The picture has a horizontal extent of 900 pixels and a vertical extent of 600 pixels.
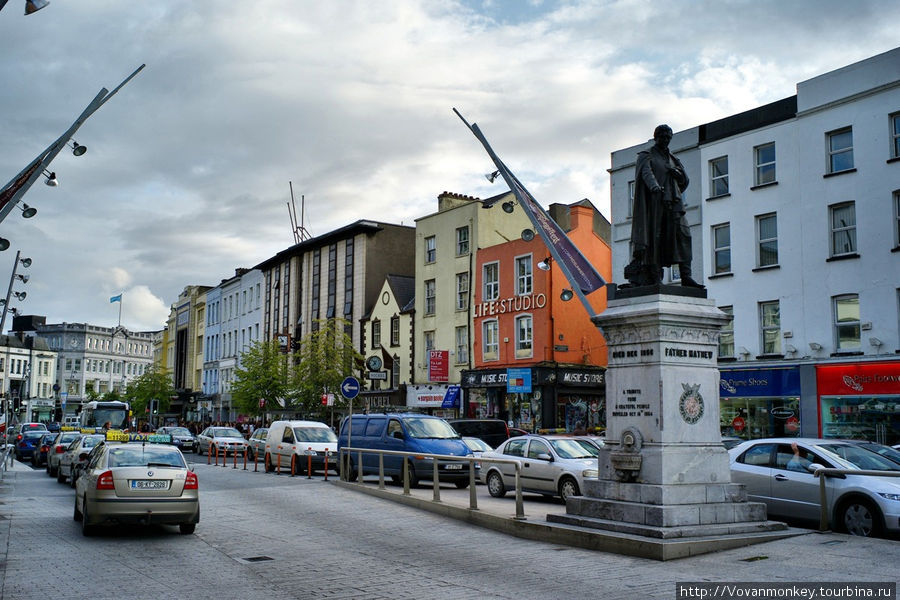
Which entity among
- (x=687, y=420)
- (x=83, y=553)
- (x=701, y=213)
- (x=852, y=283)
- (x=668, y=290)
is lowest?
(x=83, y=553)

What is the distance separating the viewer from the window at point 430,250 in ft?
158

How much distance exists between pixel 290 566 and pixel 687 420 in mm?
5431

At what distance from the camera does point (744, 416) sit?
102 feet

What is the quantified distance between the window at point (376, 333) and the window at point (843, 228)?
28055 mm

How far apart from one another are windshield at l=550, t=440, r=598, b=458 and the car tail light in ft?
31.2

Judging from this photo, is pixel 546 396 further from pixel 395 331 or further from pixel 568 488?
pixel 568 488

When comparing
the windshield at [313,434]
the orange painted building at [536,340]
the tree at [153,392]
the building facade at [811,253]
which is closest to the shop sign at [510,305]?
the orange painted building at [536,340]

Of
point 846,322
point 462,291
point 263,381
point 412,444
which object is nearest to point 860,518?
point 412,444

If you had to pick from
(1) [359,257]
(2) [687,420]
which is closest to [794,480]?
(2) [687,420]

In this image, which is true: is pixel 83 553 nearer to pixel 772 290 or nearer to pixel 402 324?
pixel 772 290

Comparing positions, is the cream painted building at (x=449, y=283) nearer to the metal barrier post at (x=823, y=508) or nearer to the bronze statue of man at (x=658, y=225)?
the bronze statue of man at (x=658, y=225)

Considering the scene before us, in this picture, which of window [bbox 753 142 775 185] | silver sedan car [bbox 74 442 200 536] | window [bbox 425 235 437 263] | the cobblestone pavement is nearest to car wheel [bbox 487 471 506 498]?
the cobblestone pavement

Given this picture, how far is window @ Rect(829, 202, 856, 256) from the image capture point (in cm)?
2853

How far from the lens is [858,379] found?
90.2ft
